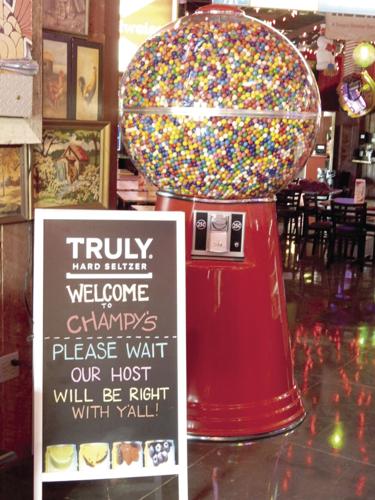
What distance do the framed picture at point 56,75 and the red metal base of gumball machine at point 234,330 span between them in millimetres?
728

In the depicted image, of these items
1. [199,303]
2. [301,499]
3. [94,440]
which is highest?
[199,303]

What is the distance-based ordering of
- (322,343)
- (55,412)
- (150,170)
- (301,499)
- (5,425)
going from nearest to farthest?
1. (55,412)
2. (301,499)
3. (5,425)
4. (150,170)
5. (322,343)

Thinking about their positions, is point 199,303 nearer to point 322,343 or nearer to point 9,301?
point 9,301

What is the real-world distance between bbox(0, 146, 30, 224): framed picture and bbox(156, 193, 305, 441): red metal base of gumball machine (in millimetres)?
813

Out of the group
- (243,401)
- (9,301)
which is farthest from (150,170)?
(243,401)

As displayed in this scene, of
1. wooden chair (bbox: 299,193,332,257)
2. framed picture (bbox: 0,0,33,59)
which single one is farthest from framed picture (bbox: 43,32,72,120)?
wooden chair (bbox: 299,193,332,257)

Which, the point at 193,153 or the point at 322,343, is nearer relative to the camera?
the point at 193,153

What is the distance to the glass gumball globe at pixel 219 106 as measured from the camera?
3.16 metres

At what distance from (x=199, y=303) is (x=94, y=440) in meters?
1.06

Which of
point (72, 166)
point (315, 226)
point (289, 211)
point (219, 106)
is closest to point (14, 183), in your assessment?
point (72, 166)

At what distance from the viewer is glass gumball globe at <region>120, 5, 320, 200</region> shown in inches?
124

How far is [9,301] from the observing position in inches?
124

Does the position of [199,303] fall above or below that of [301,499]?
above

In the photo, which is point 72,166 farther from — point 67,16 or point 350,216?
point 350,216
